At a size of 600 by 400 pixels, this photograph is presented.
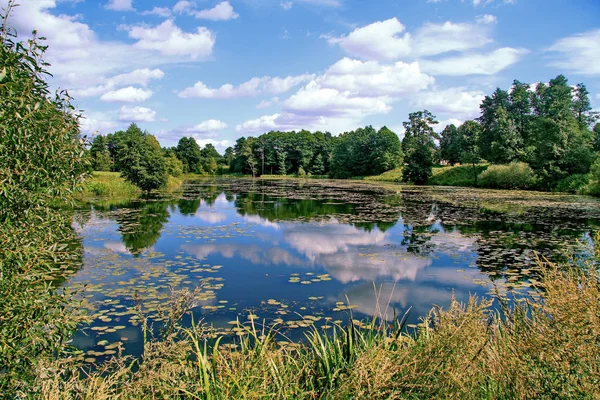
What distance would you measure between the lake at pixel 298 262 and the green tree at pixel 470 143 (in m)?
26.9

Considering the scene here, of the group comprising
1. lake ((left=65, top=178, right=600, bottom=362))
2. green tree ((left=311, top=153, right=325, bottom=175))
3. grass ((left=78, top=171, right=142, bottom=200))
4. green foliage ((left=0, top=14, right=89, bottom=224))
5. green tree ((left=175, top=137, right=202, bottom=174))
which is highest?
green tree ((left=175, top=137, right=202, bottom=174))

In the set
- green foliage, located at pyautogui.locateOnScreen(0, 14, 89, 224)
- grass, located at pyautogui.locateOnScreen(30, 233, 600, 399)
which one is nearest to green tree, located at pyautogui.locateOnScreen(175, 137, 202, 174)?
green foliage, located at pyautogui.locateOnScreen(0, 14, 89, 224)

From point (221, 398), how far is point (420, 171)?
52.6 metres

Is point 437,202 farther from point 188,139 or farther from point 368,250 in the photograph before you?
point 188,139

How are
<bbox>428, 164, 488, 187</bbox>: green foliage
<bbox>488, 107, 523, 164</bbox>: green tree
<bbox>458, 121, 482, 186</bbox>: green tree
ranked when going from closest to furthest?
<bbox>488, 107, 523, 164</bbox>: green tree, <bbox>458, 121, 482, 186</bbox>: green tree, <bbox>428, 164, 488, 187</bbox>: green foliage

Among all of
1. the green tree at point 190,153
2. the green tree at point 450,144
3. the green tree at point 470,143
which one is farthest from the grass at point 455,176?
the green tree at point 190,153

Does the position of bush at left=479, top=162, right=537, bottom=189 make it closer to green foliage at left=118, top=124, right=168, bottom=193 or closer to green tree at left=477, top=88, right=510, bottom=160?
green tree at left=477, top=88, right=510, bottom=160

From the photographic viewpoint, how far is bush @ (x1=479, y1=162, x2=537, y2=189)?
38781mm

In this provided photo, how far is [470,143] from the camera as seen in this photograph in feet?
194

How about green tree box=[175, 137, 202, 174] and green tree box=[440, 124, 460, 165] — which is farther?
green tree box=[175, 137, 202, 174]

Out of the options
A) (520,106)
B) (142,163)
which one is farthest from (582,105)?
(142,163)

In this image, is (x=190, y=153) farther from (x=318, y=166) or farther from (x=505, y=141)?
(x=505, y=141)

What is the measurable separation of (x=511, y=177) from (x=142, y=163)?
36570 mm

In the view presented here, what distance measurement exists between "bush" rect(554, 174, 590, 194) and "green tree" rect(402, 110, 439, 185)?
17064mm
